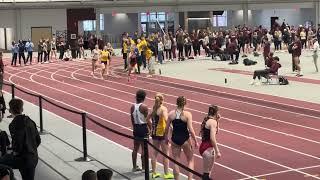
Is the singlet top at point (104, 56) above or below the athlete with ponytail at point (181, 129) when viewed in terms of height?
above

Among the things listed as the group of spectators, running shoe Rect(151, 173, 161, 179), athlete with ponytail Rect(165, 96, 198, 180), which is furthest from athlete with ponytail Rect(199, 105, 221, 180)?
the group of spectators

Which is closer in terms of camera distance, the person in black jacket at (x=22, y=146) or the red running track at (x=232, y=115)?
the person in black jacket at (x=22, y=146)

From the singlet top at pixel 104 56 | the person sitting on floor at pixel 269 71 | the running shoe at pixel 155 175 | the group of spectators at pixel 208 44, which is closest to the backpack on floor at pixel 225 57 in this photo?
the group of spectators at pixel 208 44

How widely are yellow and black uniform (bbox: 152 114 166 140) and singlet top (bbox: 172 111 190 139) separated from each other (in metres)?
0.61

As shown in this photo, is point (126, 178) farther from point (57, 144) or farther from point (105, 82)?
point (105, 82)

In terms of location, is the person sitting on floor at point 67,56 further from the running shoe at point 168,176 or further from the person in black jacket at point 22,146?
the person in black jacket at point 22,146

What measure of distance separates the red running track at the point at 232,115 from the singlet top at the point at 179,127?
1.64 metres

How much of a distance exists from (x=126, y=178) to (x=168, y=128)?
1404mm

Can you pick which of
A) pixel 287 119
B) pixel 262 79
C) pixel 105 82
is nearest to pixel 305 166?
pixel 287 119

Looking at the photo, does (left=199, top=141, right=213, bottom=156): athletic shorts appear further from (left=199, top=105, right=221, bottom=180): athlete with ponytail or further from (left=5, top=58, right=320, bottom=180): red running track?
(left=5, top=58, right=320, bottom=180): red running track

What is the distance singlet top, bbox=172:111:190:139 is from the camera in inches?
382

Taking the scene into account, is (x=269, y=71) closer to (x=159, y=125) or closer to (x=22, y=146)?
(x=159, y=125)

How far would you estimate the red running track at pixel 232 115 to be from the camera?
11812 millimetres

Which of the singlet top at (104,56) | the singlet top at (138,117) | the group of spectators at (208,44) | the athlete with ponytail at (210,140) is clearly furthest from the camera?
the group of spectators at (208,44)
